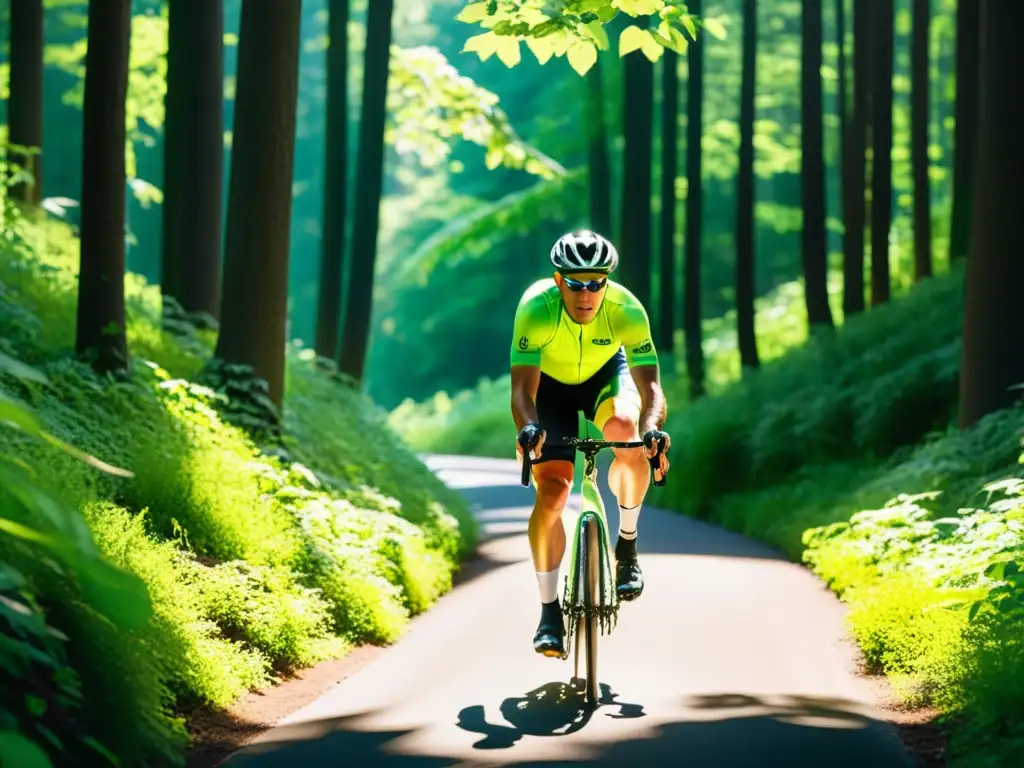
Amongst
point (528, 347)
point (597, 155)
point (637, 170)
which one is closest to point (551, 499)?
point (528, 347)

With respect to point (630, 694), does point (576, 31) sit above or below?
above

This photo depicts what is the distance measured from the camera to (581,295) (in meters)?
8.41

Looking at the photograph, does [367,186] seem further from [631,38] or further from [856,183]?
[631,38]

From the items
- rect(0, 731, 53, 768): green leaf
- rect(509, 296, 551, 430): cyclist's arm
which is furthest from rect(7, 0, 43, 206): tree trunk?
rect(0, 731, 53, 768): green leaf

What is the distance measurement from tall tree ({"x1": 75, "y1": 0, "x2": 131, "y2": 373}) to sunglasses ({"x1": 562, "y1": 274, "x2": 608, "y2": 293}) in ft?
15.9

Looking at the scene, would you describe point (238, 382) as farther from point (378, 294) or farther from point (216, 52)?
point (378, 294)

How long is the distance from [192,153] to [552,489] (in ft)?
33.9

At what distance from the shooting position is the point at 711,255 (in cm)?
5481

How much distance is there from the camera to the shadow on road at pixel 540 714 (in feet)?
25.1

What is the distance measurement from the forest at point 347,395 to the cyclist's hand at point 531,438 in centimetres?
202

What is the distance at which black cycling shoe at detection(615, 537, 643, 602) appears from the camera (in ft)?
28.6

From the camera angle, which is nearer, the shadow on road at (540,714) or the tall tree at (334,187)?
the shadow on road at (540,714)

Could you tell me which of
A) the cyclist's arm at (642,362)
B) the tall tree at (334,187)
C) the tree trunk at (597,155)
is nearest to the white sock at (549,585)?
the cyclist's arm at (642,362)

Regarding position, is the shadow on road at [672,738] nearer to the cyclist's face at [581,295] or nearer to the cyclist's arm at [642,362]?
the cyclist's arm at [642,362]
